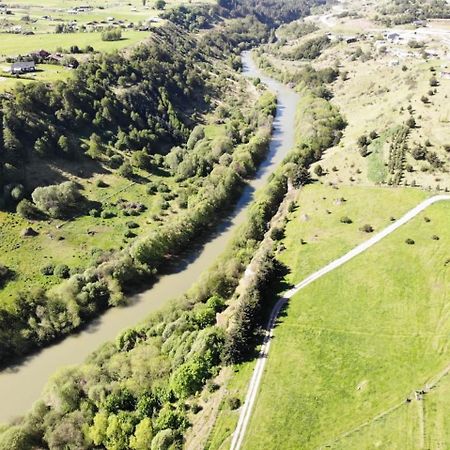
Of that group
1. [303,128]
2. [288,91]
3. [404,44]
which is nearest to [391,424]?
[303,128]

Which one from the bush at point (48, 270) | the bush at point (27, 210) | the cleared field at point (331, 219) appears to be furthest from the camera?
the bush at point (27, 210)

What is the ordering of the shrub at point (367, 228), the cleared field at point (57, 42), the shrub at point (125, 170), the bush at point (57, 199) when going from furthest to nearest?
the cleared field at point (57, 42) < the shrub at point (125, 170) < the bush at point (57, 199) < the shrub at point (367, 228)

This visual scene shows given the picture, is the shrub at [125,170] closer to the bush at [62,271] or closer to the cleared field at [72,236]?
the cleared field at [72,236]

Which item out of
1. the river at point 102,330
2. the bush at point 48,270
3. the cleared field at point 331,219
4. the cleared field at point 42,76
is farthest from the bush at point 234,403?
the cleared field at point 42,76

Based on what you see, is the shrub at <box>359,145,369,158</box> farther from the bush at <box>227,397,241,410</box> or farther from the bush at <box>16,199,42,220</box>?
the bush at <box>16,199,42,220</box>

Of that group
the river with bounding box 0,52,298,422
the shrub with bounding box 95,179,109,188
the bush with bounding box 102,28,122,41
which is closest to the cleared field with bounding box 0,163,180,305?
the shrub with bounding box 95,179,109,188

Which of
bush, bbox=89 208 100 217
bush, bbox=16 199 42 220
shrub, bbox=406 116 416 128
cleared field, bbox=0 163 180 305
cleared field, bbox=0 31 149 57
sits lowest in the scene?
cleared field, bbox=0 163 180 305

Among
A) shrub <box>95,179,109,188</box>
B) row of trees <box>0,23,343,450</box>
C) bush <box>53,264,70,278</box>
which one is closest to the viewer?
row of trees <box>0,23,343,450</box>

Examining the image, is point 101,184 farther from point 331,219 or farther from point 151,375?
point 151,375
